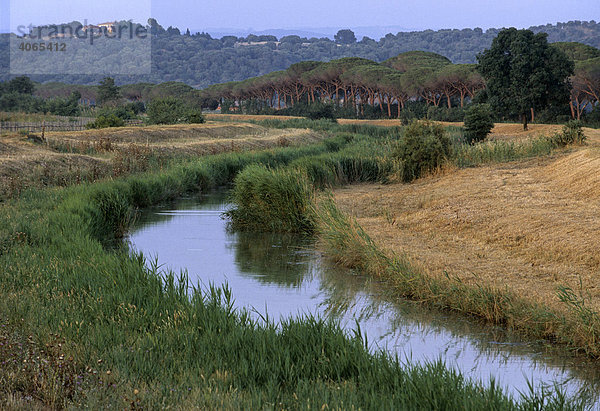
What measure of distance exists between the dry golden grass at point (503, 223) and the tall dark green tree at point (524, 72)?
2615 centimetres

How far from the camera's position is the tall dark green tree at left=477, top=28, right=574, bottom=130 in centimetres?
4456

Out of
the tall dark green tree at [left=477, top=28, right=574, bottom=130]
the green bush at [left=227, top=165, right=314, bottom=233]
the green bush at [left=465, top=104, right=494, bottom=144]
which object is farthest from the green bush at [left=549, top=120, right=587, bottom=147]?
the tall dark green tree at [left=477, top=28, right=574, bottom=130]

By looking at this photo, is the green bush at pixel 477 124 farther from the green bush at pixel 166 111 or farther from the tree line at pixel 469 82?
the green bush at pixel 166 111

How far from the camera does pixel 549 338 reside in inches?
314

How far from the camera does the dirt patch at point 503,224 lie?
993 centimetres

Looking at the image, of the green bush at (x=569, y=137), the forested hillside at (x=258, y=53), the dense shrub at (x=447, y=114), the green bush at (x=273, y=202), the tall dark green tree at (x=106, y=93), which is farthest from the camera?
the forested hillside at (x=258, y=53)

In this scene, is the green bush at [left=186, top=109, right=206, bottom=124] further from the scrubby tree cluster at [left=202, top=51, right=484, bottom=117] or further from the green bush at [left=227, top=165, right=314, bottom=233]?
the green bush at [left=227, top=165, right=314, bottom=233]

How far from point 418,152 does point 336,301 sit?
11.9 m

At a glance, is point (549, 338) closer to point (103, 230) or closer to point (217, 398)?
point (217, 398)

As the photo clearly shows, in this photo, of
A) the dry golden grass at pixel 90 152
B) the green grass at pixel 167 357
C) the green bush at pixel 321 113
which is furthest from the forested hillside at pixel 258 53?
the green grass at pixel 167 357

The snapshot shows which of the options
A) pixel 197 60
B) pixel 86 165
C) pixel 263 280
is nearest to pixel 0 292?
pixel 263 280

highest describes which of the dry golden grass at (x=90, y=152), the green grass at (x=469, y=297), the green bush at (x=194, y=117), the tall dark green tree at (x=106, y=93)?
the tall dark green tree at (x=106, y=93)

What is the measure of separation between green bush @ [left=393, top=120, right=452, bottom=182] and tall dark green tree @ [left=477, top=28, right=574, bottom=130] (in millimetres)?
25286

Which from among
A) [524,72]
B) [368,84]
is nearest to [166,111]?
[524,72]
